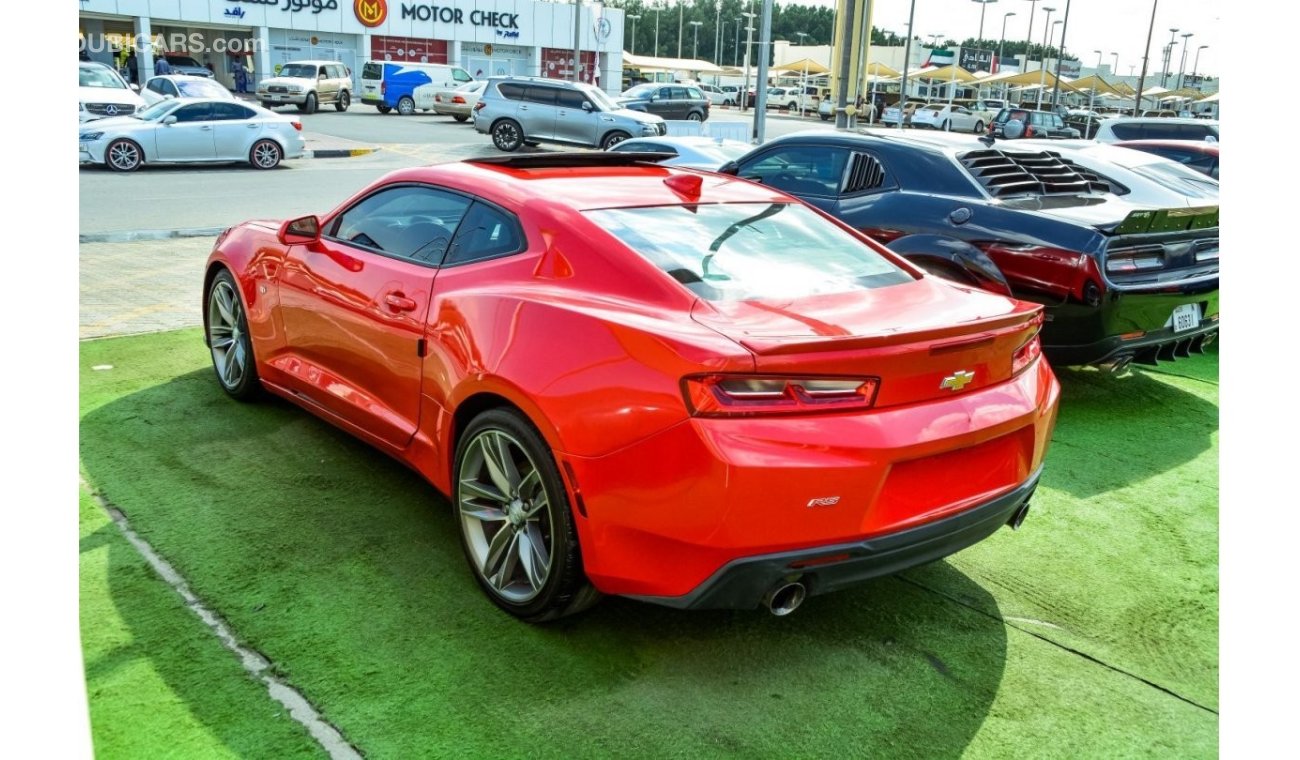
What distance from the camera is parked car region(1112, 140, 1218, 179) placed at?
11164 mm

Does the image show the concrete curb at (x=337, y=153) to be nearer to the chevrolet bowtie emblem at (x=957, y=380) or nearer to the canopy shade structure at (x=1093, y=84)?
the chevrolet bowtie emblem at (x=957, y=380)

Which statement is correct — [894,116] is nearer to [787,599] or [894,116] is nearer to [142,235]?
[142,235]

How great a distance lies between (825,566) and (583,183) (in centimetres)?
191

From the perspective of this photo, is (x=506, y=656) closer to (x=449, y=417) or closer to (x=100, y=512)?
(x=449, y=417)

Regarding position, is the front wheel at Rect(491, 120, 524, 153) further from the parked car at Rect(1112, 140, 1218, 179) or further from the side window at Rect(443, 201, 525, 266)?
the side window at Rect(443, 201, 525, 266)

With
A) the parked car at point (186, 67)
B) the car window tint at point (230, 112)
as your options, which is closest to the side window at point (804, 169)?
the car window tint at point (230, 112)

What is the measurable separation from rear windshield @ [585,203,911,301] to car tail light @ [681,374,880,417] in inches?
21.2

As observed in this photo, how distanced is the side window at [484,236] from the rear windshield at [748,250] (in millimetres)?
310

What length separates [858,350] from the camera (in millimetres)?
2988

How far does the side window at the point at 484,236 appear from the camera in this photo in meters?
3.81

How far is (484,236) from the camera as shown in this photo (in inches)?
155

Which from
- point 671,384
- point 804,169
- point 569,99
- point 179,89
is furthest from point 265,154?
point 671,384

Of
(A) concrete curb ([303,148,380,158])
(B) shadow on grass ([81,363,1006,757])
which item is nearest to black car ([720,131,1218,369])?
(B) shadow on grass ([81,363,1006,757])

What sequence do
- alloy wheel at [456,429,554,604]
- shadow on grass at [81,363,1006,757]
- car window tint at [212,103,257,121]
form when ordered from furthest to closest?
1. car window tint at [212,103,257,121]
2. alloy wheel at [456,429,554,604]
3. shadow on grass at [81,363,1006,757]
